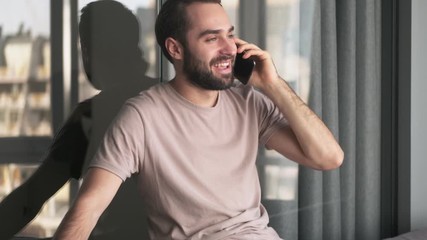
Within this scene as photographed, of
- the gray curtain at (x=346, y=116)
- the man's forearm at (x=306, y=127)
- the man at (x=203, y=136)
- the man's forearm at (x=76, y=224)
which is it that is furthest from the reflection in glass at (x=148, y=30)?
the gray curtain at (x=346, y=116)

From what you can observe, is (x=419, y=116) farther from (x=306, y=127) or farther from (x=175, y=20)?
(x=175, y=20)

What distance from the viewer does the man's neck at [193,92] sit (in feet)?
6.50

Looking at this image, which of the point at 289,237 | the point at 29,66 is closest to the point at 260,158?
the point at 289,237

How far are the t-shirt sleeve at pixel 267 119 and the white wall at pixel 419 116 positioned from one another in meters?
1.92

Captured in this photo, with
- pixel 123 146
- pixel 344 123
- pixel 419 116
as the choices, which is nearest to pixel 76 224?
pixel 123 146

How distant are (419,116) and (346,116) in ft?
2.23

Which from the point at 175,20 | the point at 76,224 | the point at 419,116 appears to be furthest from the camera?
the point at 419,116

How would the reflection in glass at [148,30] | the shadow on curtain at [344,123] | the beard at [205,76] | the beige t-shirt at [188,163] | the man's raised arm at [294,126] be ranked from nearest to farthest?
the beige t-shirt at [188,163], the beard at [205,76], the man's raised arm at [294,126], the reflection in glass at [148,30], the shadow on curtain at [344,123]

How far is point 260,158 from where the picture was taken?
2.89 meters

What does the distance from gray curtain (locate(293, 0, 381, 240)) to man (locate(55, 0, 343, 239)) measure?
1074mm

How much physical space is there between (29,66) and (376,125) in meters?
2.22

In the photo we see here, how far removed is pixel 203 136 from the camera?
1942 millimetres

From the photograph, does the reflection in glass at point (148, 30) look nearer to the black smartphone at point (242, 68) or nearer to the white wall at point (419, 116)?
the black smartphone at point (242, 68)

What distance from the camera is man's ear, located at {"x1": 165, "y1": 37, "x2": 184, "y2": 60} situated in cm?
203
